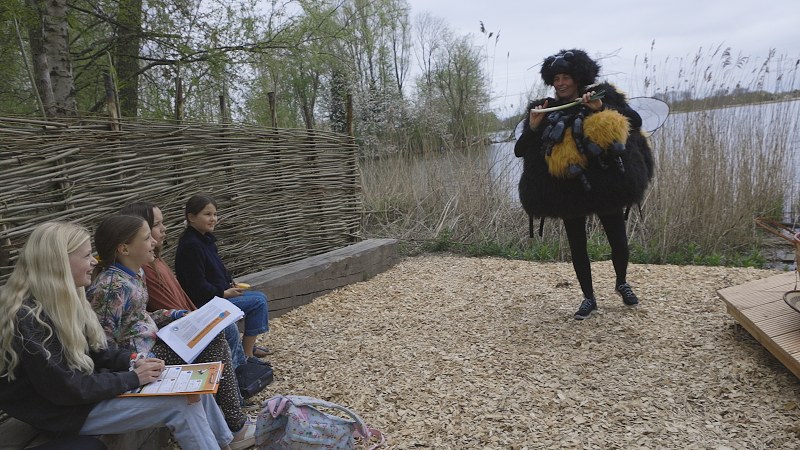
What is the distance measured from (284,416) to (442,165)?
4830 millimetres

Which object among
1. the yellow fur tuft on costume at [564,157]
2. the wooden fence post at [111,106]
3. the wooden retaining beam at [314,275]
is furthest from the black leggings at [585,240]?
the wooden fence post at [111,106]

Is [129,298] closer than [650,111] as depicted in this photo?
Yes

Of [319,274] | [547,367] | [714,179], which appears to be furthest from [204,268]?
[714,179]

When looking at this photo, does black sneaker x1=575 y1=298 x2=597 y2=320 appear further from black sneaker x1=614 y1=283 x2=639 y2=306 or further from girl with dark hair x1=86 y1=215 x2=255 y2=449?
girl with dark hair x1=86 y1=215 x2=255 y2=449

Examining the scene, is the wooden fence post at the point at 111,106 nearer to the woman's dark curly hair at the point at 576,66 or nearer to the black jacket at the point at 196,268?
the black jacket at the point at 196,268

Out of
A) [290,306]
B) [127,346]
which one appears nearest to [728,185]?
[290,306]

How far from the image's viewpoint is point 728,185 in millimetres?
4883

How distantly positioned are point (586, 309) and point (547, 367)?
26.9 inches

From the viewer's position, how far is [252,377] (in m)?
2.53

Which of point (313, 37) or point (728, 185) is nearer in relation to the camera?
point (728, 185)

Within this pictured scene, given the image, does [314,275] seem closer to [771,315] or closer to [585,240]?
[585,240]

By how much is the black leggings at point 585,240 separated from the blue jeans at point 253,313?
1.87m

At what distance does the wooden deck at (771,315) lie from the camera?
2.06 m

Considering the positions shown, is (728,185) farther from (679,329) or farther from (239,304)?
(239,304)
